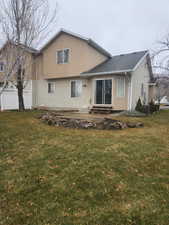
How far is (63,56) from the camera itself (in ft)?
45.3

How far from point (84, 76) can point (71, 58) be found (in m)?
1.87

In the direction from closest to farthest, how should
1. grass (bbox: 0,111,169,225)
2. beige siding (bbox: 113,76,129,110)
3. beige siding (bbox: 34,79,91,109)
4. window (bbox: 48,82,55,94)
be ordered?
grass (bbox: 0,111,169,225) → beige siding (bbox: 113,76,129,110) → beige siding (bbox: 34,79,91,109) → window (bbox: 48,82,55,94)

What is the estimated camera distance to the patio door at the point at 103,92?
12.0 meters

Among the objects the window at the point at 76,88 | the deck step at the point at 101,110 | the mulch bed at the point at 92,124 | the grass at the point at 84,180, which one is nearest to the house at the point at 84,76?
the window at the point at 76,88

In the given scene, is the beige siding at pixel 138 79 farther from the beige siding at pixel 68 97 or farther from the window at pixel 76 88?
the window at pixel 76 88

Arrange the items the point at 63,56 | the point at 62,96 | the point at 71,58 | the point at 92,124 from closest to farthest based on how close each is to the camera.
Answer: the point at 92,124
the point at 71,58
the point at 63,56
the point at 62,96

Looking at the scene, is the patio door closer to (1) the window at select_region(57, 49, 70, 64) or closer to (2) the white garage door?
(1) the window at select_region(57, 49, 70, 64)

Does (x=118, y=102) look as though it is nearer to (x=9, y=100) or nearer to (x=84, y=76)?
(x=84, y=76)

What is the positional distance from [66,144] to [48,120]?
10.1 feet

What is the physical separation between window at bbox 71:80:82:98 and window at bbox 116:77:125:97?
10.7 ft

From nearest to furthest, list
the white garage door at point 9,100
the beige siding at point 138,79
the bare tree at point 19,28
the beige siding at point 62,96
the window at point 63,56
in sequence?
the bare tree at point 19,28 → the beige siding at point 138,79 → the beige siding at point 62,96 → the window at point 63,56 → the white garage door at point 9,100

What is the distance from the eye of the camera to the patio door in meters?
12.0

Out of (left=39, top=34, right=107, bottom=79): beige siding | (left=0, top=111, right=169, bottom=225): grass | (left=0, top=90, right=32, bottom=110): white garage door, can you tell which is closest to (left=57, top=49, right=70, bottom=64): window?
(left=39, top=34, right=107, bottom=79): beige siding

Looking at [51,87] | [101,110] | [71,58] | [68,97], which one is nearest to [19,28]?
[71,58]
